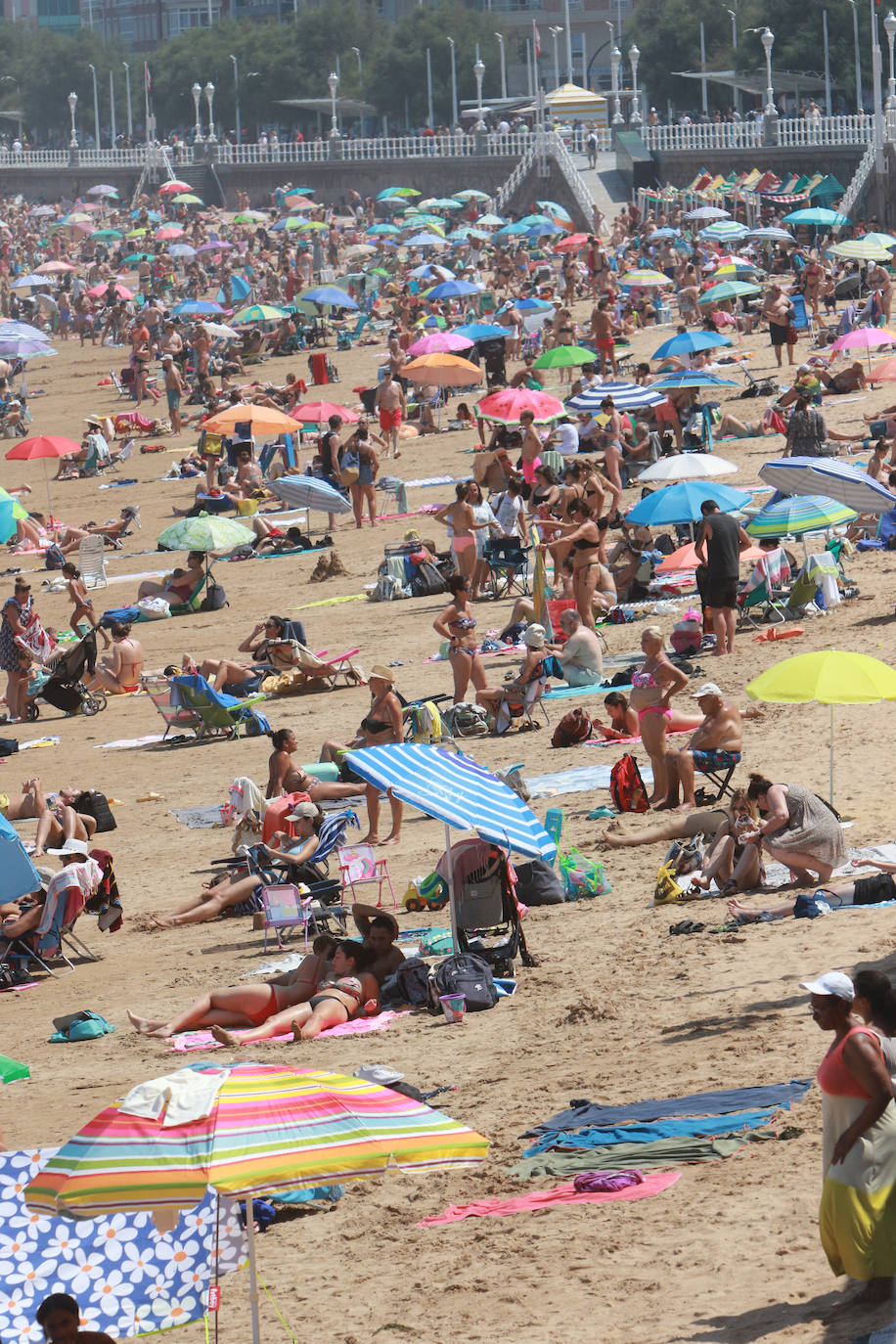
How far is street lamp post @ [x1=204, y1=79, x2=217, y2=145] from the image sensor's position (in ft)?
252

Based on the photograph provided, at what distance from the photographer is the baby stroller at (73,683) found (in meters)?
17.5

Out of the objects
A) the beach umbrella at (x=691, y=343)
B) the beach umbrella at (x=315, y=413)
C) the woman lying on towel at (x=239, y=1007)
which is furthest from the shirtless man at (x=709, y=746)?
the beach umbrella at (x=315, y=413)

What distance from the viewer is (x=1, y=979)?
11.0 meters

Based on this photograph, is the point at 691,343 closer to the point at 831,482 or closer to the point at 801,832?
the point at 831,482

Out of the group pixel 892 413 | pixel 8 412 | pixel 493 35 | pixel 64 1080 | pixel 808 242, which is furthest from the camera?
pixel 493 35

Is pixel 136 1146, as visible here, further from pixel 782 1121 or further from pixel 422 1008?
pixel 422 1008

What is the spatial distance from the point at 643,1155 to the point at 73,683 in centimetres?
1134

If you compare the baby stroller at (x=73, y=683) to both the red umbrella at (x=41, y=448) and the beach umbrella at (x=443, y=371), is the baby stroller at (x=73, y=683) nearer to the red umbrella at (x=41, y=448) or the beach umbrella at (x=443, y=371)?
the red umbrella at (x=41, y=448)

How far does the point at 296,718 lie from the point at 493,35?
238 feet

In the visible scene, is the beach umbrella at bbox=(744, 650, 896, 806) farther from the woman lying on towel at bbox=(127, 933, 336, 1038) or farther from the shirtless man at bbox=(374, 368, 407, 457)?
the shirtless man at bbox=(374, 368, 407, 457)

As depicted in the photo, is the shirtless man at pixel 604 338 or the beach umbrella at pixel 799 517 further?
the shirtless man at pixel 604 338

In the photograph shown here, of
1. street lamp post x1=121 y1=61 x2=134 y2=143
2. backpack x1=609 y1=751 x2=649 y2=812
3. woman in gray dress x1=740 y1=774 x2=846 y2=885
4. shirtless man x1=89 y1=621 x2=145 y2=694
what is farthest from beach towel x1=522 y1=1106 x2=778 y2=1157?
street lamp post x1=121 y1=61 x2=134 y2=143

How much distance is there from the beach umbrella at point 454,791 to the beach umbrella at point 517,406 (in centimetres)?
1271

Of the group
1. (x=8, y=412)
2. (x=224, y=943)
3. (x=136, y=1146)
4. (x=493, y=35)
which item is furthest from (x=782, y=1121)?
(x=493, y=35)
